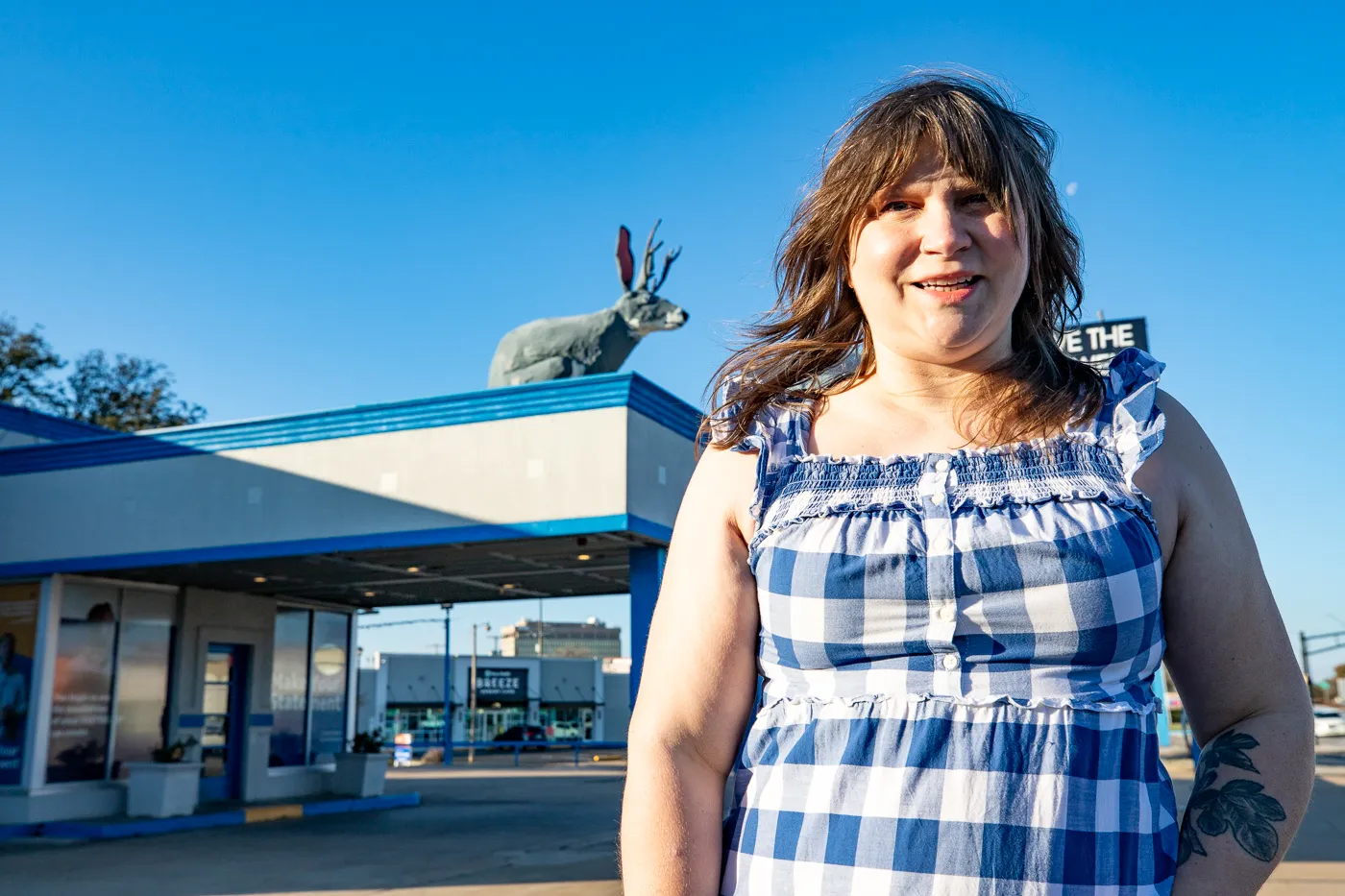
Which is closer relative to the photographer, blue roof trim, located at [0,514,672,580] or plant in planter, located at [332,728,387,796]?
blue roof trim, located at [0,514,672,580]

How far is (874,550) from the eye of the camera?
4.05 ft

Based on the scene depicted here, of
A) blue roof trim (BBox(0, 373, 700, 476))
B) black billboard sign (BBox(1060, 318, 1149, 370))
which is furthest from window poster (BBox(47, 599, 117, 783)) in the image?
black billboard sign (BBox(1060, 318, 1149, 370))

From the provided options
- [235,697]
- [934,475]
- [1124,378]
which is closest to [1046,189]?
[1124,378]

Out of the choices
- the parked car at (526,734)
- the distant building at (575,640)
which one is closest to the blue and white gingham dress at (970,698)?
the parked car at (526,734)

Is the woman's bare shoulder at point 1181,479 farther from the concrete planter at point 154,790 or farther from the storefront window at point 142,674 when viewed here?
the storefront window at point 142,674

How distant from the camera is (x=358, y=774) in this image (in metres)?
17.3

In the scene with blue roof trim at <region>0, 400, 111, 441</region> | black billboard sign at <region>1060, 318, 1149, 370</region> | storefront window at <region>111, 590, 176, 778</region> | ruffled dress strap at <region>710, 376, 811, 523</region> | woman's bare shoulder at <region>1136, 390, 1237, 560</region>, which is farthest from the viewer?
black billboard sign at <region>1060, 318, 1149, 370</region>

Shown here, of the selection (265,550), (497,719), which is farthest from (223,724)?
(497,719)

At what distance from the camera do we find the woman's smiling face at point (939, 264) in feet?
4.45

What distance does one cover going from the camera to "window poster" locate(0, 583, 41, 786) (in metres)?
13.2

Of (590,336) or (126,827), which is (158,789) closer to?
(126,827)

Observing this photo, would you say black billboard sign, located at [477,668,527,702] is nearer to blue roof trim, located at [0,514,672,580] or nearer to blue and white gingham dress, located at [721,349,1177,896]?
blue roof trim, located at [0,514,672,580]

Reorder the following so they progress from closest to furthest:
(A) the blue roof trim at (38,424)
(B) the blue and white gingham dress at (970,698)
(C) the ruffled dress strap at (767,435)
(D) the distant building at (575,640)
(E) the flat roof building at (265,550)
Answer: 1. (B) the blue and white gingham dress at (970,698)
2. (C) the ruffled dress strap at (767,435)
3. (E) the flat roof building at (265,550)
4. (A) the blue roof trim at (38,424)
5. (D) the distant building at (575,640)

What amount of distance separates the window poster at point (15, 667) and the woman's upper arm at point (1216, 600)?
1479 centimetres
